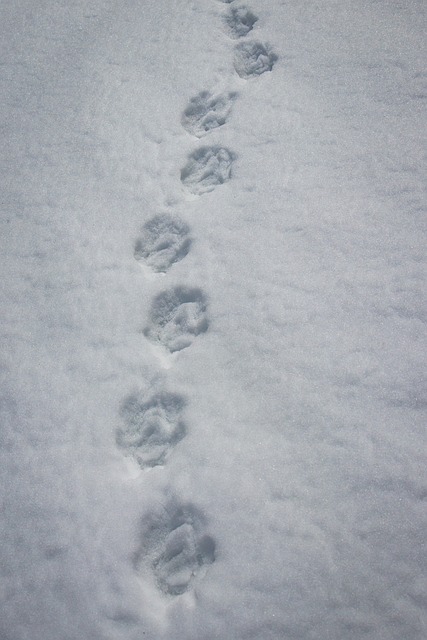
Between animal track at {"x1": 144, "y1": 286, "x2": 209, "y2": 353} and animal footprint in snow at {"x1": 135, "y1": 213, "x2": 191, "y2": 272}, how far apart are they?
3.4 inches

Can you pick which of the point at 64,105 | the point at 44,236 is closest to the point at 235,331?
the point at 44,236

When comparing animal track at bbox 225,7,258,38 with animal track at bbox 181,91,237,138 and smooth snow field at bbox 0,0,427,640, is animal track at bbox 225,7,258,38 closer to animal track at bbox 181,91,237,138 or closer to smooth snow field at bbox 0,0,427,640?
smooth snow field at bbox 0,0,427,640

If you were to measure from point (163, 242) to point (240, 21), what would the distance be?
784 mm

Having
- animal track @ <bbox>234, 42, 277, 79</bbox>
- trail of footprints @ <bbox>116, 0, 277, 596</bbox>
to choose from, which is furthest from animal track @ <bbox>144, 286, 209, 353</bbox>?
animal track @ <bbox>234, 42, 277, 79</bbox>

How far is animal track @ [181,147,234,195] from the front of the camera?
111 cm

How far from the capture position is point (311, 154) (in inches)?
42.6

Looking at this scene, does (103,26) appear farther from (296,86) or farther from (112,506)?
(112,506)

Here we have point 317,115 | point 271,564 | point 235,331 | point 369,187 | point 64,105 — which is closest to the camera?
point 271,564

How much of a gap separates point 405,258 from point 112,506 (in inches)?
31.3

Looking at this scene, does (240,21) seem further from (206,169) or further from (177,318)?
(177,318)

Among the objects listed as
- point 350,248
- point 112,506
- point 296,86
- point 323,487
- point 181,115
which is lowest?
point 112,506

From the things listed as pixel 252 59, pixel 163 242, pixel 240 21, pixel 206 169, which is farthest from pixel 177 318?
pixel 240 21

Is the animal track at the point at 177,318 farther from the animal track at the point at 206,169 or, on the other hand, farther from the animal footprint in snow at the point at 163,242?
the animal track at the point at 206,169

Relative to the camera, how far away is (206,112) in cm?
121
